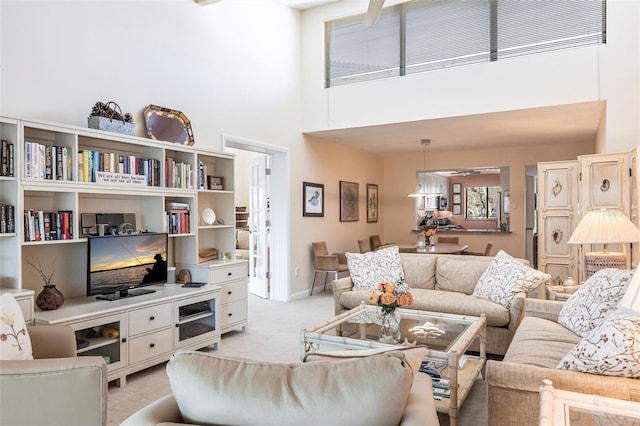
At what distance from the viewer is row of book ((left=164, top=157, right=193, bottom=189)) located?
3.95 metres

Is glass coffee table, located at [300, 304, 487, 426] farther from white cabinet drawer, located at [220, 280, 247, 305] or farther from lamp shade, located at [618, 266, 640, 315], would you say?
white cabinet drawer, located at [220, 280, 247, 305]

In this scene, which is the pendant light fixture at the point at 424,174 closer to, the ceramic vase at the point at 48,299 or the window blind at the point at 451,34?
the window blind at the point at 451,34

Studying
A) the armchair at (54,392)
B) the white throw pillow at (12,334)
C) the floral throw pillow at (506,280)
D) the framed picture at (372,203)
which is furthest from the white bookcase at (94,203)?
the framed picture at (372,203)

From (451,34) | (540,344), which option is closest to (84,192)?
(540,344)

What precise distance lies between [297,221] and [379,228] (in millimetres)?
3258

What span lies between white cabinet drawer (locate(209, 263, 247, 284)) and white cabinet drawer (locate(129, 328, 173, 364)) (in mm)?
724

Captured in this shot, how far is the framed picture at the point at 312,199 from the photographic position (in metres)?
6.59

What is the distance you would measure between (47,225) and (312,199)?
4.15m

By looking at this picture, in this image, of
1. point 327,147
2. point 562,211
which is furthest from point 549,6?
point 327,147

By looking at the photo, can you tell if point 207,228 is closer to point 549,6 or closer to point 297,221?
point 297,221

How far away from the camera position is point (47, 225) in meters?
3.04

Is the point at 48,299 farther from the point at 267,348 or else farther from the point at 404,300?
the point at 404,300

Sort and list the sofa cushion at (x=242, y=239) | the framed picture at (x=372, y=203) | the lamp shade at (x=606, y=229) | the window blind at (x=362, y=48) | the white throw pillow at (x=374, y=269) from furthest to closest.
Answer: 1. the sofa cushion at (x=242, y=239)
2. the framed picture at (x=372, y=203)
3. the window blind at (x=362, y=48)
4. the white throw pillow at (x=374, y=269)
5. the lamp shade at (x=606, y=229)

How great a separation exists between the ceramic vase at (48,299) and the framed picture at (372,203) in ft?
20.8
